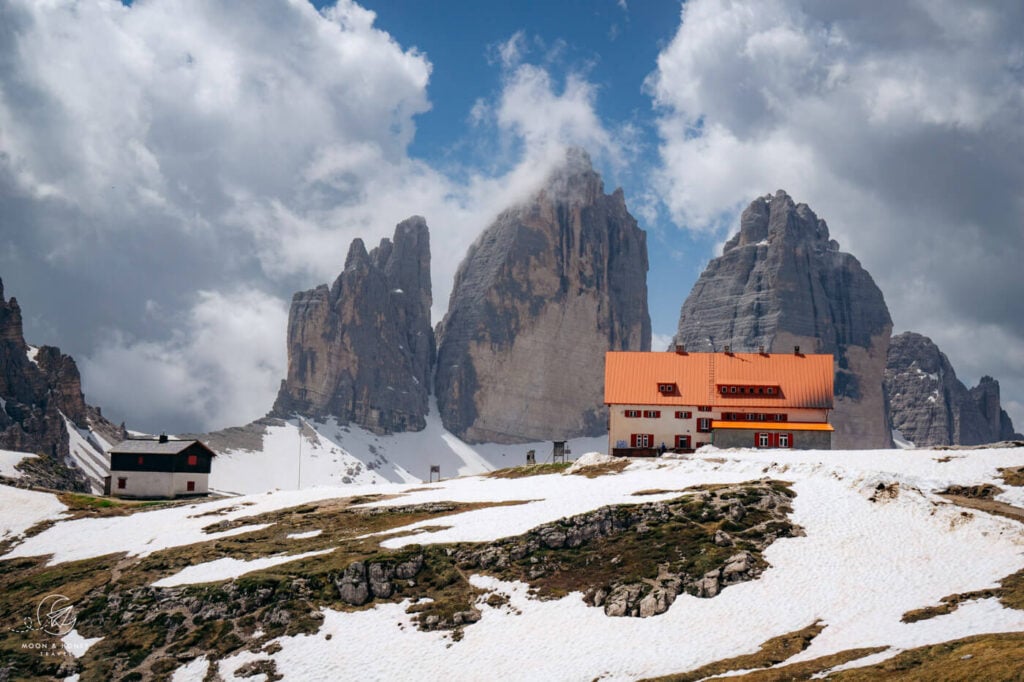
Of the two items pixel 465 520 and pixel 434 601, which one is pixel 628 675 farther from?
pixel 465 520

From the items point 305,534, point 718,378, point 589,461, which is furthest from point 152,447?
point 718,378

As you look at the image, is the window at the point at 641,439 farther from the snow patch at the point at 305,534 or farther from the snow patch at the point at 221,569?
the snow patch at the point at 221,569

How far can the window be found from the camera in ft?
266

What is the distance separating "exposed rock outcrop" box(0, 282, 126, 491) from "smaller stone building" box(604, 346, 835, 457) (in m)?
99.6

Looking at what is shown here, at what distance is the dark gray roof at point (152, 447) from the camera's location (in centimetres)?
10081

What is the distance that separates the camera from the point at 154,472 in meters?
100

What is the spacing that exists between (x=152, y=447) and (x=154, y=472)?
323 cm

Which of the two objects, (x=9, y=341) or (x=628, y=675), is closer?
(x=628, y=675)

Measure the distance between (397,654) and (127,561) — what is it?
86.2ft

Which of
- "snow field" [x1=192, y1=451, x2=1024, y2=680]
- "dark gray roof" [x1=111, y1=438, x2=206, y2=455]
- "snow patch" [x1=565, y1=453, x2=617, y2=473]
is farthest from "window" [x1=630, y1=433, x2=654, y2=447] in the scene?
"dark gray roof" [x1=111, y1=438, x2=206, y2=455]

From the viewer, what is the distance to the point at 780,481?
56406 millimetres

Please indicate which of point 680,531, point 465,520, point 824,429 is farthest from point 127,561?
point 824,429

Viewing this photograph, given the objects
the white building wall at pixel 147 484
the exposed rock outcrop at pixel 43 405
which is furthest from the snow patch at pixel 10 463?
the exposed rock outcrop at pixel 43 405

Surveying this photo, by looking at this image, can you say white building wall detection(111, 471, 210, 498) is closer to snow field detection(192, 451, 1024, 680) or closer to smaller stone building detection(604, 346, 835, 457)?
smaller stone building detection(604, 346, 835, 457)
